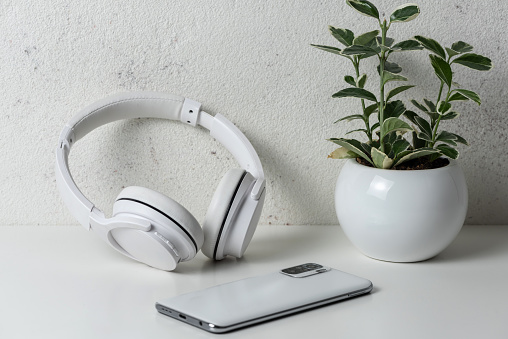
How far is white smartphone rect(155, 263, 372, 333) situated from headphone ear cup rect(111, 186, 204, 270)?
0.08 metres

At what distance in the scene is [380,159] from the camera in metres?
0.90

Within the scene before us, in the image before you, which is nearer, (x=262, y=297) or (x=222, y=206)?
(x=262, y=297)

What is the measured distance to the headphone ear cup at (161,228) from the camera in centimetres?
83

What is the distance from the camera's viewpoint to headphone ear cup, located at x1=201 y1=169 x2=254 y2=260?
2.88 ft

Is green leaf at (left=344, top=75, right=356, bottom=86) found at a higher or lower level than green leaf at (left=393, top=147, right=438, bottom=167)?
higher

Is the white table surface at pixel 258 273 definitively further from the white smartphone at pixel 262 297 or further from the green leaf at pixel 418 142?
the green leaf at pixel 418 142

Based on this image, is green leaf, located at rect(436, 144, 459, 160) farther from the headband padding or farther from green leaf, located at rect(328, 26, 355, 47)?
the headband padding

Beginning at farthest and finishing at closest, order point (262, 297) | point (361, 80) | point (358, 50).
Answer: point (361, 80) < point (358, 50) < point (262, 297)

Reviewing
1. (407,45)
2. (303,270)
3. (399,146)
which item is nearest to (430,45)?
(407,45)

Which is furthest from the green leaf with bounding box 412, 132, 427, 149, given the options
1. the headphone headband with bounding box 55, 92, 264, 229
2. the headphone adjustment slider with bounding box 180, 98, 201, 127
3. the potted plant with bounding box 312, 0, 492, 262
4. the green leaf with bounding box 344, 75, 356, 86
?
the headphone adjustment slider with bounding box 180, 98, 201, 127

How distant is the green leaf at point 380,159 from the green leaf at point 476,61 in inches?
6.3

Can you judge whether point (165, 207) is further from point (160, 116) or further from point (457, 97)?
point (457, 97)

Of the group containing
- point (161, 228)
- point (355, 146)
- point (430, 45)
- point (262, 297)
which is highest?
point (430, 45)

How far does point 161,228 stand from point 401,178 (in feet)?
1.04
